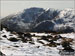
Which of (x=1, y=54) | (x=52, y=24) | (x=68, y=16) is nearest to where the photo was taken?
(x=1, y=54)

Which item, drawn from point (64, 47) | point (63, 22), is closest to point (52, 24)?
point (63, 22)

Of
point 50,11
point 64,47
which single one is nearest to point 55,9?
point 50,11

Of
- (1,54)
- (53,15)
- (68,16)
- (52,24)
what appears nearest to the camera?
(1,54)

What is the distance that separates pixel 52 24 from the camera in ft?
365

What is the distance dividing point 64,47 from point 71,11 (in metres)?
108

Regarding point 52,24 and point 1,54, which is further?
point 52,24

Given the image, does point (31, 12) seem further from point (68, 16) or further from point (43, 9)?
point (68, 16)

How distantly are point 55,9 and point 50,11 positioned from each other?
3734 mm

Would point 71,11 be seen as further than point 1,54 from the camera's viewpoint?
Yes

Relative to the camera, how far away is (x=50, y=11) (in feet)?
477

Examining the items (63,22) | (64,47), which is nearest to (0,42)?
(64,47)

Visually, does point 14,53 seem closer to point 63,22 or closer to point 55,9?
point 63,22

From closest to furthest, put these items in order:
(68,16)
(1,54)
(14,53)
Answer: (1,54), (14,53), (68,16)

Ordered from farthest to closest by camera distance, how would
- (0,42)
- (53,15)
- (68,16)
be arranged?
1. (53,15)
2. (68,16)
3. (0,42)
